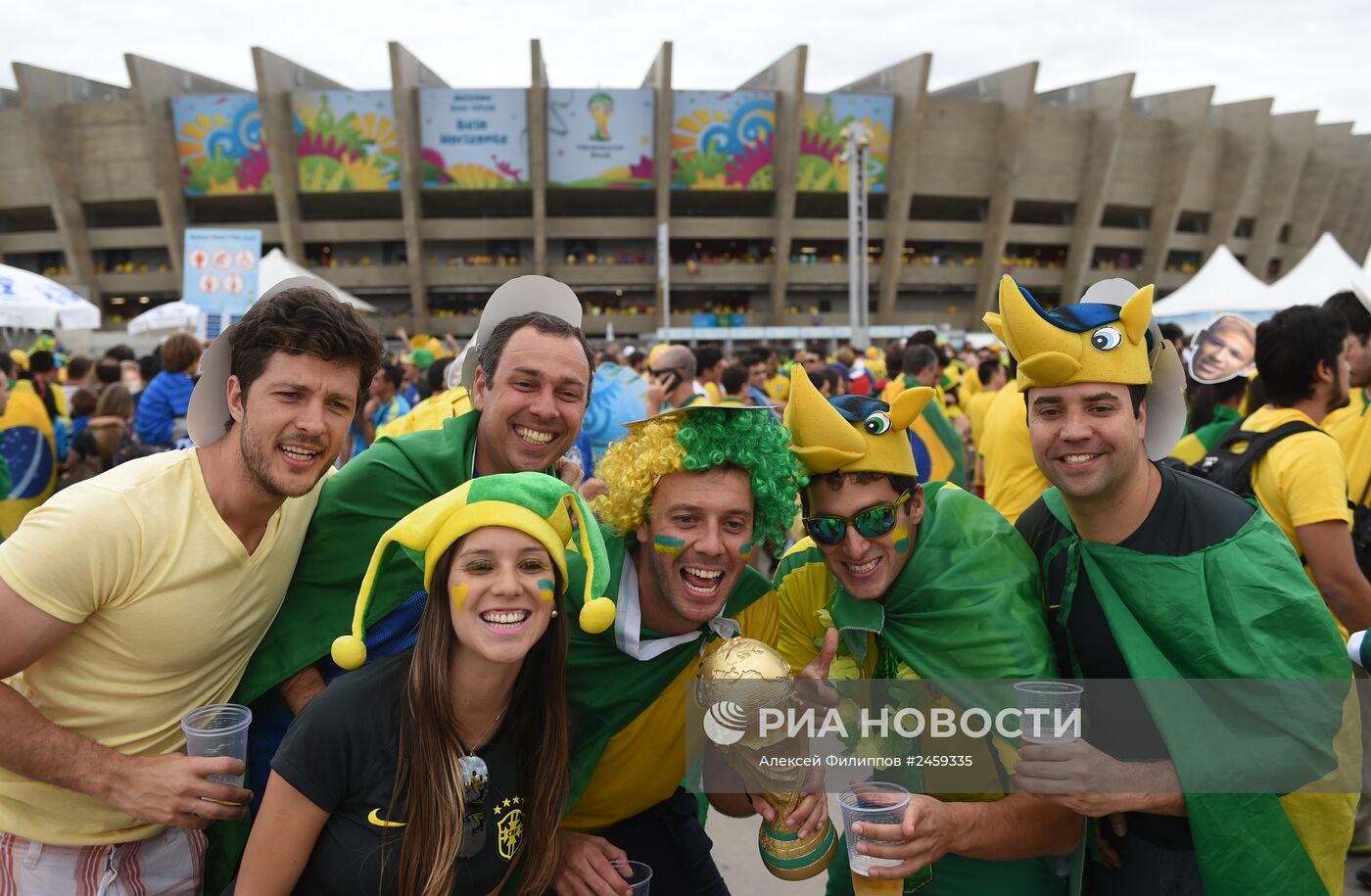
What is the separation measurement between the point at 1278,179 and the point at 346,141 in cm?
4928

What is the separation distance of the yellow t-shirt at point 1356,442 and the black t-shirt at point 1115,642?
2470 mm

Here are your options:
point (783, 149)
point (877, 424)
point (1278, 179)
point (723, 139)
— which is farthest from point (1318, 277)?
point (1278, 179)

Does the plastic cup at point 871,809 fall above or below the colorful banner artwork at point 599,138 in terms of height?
below

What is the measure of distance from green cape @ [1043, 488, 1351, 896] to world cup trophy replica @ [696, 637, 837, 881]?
0.87m

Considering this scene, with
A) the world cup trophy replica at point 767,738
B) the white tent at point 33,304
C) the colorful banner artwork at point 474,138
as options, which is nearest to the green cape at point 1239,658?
the world cup trophy replica at point 767,738

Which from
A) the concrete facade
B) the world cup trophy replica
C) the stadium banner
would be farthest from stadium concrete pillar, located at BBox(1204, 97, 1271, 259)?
the world cup trophy replica

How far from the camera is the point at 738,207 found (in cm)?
4366

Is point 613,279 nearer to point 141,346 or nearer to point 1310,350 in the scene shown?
point 141,346

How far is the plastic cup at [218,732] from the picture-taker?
2.02 metres

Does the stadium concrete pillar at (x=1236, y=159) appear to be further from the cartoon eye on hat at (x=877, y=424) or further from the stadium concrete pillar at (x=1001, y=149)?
the cartoon eye on hat at (x=877, y=424)

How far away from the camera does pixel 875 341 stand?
40344 mm

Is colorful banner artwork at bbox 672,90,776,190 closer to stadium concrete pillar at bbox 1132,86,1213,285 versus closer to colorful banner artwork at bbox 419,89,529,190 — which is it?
colorful banner artwork at bbox 419,89,529,190

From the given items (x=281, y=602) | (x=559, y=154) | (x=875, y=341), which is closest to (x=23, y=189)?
(x=559, y=154)

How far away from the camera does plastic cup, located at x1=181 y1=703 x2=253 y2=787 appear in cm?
202
